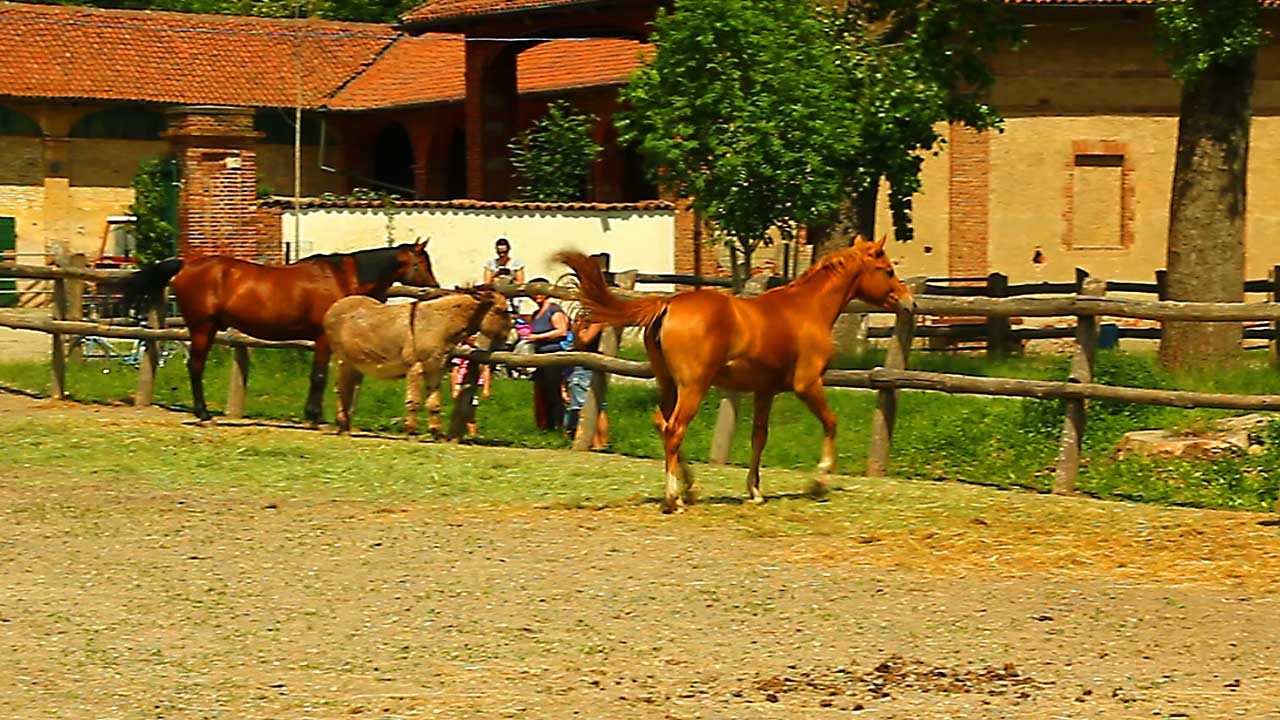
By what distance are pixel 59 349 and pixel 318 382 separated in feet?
14.3

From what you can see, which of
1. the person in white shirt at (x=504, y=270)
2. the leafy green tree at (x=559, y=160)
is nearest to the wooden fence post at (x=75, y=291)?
the person in white shirt at (x=504, y=270)

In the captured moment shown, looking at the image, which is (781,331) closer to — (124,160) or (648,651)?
(648,651)

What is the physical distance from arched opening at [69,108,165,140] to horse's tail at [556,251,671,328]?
35691 mm

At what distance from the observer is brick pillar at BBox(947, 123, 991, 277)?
31750 mm

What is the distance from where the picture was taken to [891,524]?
1139cm

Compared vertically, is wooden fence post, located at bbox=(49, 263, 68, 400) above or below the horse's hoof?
above

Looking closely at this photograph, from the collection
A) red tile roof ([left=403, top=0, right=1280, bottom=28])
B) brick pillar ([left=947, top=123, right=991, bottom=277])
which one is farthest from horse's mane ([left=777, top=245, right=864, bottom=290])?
brick pillar ([left=947, top=123, right=991, bottom=277])

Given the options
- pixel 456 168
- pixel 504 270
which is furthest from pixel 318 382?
pixel 456 168

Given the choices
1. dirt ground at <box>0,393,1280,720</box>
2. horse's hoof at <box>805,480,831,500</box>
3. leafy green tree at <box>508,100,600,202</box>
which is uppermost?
leafy green tree at <box>508,100,600,202</box>

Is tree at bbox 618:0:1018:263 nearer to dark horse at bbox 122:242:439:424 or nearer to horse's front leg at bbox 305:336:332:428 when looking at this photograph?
dark horse at bbox 122:242:439:424

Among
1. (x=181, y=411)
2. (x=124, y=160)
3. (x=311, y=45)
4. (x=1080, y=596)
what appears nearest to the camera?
(x=1080, y=596)

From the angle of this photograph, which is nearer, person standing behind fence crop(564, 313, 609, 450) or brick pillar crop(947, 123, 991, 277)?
person standing behind fence crop(564, 313, 609, 450)

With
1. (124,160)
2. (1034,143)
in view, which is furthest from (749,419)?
(124,160)

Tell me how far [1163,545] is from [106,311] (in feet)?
79.1
